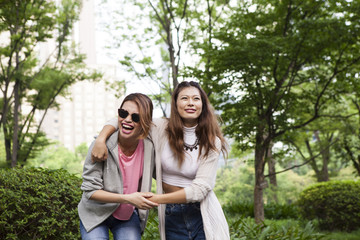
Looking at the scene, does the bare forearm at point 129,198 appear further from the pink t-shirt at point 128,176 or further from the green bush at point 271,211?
the green bush at point 271,211

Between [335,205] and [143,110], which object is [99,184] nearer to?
[143,110]

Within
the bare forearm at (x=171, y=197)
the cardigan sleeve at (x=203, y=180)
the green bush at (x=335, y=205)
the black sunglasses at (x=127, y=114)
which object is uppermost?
the black sunglasses at (x=127, y=114)

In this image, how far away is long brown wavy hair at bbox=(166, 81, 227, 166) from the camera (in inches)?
94.8

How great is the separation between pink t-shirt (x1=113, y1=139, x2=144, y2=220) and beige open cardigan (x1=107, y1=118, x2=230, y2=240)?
12 cm

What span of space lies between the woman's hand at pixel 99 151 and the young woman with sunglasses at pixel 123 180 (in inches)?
2.1

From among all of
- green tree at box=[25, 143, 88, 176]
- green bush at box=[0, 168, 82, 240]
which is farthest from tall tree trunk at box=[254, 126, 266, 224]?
green tree at box=[25, 143, 88, 176]

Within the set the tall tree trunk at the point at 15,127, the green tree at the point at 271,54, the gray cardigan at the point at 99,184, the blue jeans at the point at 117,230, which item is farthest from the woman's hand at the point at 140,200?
the tall tree trunk at the point at 15,127

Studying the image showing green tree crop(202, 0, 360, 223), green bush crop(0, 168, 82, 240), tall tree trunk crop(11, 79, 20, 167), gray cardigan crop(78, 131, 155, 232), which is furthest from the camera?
tall tree trunk crop(11, 79, 20, 167)

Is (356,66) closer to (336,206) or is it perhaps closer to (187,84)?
(336,206)

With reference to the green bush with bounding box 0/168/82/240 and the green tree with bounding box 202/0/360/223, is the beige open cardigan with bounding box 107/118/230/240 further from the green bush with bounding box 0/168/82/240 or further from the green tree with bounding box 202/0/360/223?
the green tree with bounding box 202/0/360/223

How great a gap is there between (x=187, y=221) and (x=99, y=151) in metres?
0.72

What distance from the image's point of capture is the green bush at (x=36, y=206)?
3783 millimetres

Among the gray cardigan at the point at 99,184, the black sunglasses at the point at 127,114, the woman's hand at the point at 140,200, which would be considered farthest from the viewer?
the black sunglasses at the point at 127,114

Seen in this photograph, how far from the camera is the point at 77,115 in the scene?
11200 centimetres
